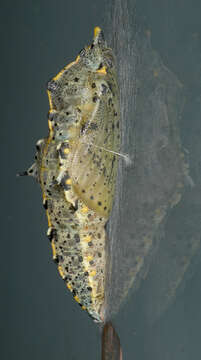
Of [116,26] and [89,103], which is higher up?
[116,26]


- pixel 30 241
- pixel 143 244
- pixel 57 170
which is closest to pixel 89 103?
pixel 57 170

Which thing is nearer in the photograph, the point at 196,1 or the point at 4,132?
the point at 196,1

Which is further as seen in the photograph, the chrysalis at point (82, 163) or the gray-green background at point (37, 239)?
the gray-green background at point (37, 239)

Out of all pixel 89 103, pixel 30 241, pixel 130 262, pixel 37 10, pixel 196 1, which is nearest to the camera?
pixel 89 103

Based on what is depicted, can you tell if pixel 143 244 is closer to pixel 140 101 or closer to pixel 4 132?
pixel 140 101

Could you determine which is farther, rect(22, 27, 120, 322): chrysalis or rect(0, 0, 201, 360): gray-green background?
rect(0, 0, 201, 360): gray-green background
